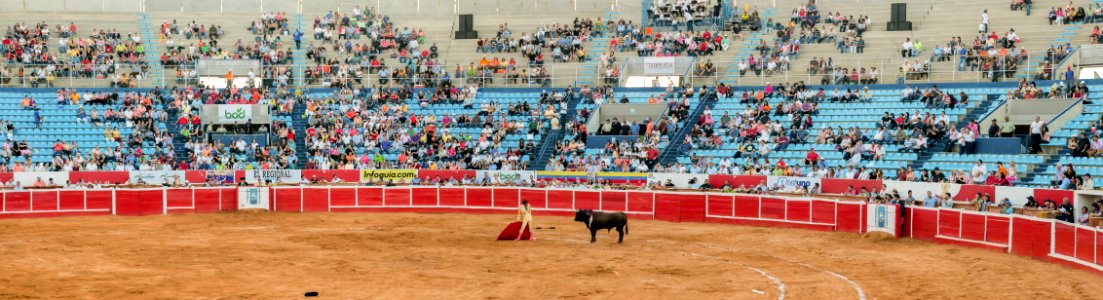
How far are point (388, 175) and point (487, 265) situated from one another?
23018 millimetres

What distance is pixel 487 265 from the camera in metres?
26.7

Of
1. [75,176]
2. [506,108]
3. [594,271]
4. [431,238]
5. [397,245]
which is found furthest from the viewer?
[506,108]

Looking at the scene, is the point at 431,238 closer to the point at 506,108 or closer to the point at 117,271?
the point at 117,271

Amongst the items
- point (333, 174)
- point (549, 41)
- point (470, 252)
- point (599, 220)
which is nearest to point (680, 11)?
point (549, 41)

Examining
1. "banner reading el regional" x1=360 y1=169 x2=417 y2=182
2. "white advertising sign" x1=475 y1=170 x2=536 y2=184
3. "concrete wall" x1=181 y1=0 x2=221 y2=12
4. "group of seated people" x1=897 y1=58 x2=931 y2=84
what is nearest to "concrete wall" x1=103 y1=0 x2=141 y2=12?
"concrete wall" x1=181 y1=0 x2=221 y2=12

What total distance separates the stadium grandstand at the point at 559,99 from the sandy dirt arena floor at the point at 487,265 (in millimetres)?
5339

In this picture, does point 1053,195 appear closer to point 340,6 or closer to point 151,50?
point 340,6

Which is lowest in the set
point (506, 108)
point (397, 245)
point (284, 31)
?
point (397, 245)

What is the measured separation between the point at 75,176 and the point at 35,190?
7.44m

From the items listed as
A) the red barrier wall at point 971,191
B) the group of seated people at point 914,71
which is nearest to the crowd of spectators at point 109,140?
the red barrier wall at point 971,191

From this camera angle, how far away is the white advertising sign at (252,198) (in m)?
42.7

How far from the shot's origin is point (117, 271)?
24.8 m

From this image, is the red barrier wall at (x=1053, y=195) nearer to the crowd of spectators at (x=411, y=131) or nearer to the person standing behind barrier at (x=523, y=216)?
the person standing behind barrier at (x=523, y=216)

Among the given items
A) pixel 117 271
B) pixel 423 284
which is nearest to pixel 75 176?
pixel 117 271
